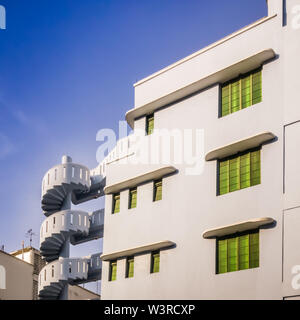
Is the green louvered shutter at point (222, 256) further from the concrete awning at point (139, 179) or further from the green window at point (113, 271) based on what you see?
the green window at point (113, 271)

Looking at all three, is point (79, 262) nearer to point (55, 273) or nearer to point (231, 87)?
point (55, 273)

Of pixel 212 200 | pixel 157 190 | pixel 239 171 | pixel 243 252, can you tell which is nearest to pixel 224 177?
pixel 239 171

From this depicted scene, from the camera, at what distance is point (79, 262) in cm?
3306

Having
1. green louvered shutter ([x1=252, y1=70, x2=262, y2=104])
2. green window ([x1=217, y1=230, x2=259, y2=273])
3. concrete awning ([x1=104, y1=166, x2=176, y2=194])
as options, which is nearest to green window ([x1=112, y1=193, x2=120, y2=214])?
concrete awning ([x1=104, y1=166, x2=176, y2=194])

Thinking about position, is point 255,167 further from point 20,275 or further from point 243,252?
point 20,275

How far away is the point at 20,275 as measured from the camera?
132 ft

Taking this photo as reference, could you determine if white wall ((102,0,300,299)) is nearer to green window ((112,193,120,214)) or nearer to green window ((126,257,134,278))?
green window ((126,257,134,278))

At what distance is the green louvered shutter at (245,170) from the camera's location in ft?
61.7

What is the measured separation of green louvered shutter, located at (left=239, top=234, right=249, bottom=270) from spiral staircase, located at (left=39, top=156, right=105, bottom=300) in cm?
1590

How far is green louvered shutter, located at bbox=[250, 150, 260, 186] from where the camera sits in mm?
18562

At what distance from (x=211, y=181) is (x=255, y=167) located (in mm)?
1567

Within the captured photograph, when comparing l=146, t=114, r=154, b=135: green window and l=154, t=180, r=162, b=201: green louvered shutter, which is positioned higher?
l=146, t=114, r=154, b=135: green window
